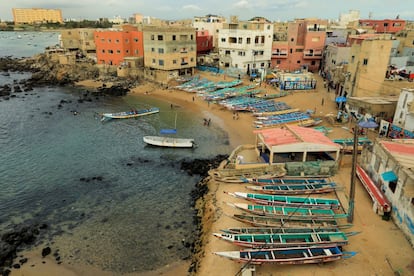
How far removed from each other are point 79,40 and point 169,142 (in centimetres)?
5456

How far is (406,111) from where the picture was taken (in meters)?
26.5

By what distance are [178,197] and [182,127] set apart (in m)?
15.3

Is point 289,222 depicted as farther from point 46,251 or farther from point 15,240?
point 15,240

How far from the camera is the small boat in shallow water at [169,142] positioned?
31859 millimetres

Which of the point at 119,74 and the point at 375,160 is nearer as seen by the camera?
the point at 375,160

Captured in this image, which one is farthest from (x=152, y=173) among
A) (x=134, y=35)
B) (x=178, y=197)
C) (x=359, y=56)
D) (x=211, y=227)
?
(x=134, y=35)

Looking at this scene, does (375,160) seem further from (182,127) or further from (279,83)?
(279,83)

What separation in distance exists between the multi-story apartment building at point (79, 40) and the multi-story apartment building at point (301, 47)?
42.2m

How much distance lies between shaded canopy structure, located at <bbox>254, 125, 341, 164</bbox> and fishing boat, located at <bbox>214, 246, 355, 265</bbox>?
9.11m

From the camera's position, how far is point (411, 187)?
15.7 metres

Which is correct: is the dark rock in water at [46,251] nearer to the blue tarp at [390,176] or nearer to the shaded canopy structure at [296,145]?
the shaded canopy structure at [296,145]

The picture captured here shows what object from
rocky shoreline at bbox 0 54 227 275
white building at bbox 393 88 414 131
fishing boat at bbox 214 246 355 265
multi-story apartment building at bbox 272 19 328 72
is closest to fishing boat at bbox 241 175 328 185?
rocky shoreline at bbox 0 54 227 275

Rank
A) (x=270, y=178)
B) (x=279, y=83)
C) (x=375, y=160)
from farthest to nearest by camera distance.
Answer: (x=279, y=83) < (x=270, y=178) < (x=375, y=160)

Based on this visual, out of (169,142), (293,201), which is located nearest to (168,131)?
(169,142)
